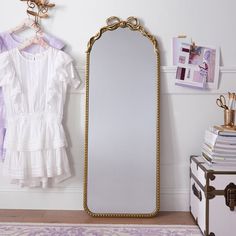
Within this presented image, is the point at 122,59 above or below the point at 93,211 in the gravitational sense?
above

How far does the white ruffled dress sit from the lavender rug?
369 mm

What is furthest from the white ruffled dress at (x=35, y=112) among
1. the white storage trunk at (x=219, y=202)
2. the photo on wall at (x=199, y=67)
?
the white storage trunk at (x=219, y=202)

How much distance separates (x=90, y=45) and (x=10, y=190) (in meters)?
1.37

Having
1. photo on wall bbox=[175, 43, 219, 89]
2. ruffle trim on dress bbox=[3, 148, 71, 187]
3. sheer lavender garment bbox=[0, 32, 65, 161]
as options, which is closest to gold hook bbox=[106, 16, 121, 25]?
sheer lavender garment bbox=[0, 32, 65, 161]

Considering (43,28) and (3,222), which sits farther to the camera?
(43,28)

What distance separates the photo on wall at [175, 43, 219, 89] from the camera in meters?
2.87

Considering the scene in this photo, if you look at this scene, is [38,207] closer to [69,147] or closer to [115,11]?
[69,147]

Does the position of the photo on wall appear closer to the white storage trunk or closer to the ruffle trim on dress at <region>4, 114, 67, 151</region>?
the white storage trunk

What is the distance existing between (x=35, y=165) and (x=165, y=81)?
1.25 metres

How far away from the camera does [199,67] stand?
113 inches

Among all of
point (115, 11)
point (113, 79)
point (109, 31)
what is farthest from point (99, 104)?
point (115, 11)

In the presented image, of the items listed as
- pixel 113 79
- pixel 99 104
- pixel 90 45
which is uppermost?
pixel 90 45

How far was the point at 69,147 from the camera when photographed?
2.93 metres

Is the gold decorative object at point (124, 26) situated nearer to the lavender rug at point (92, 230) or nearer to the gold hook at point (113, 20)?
the gold hook at point (113, 20)
